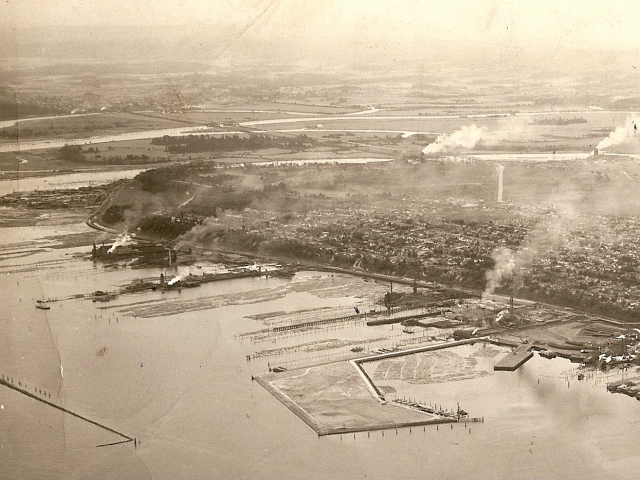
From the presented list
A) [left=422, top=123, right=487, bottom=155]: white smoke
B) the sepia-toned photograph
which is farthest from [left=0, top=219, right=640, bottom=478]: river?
[left=422, top=123, right=487, bottom=155]: white smoke

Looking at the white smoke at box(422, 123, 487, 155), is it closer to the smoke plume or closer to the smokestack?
the smokestack

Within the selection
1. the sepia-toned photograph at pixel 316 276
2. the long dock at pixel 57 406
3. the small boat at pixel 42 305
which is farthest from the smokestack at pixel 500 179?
the long dock at pixel 57 406

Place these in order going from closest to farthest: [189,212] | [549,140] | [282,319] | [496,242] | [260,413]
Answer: [260,413], [282,319], [496,242], [189,212], [549,140]

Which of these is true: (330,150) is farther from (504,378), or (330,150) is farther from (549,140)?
(504,378)

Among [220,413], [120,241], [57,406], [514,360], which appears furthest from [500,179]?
[57,406]

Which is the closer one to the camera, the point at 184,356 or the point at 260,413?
the point at 260,413

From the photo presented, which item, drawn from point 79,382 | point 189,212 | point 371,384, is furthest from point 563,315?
point 189,212

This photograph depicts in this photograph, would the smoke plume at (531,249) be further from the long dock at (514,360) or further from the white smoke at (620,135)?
the long dock at (514,360)
